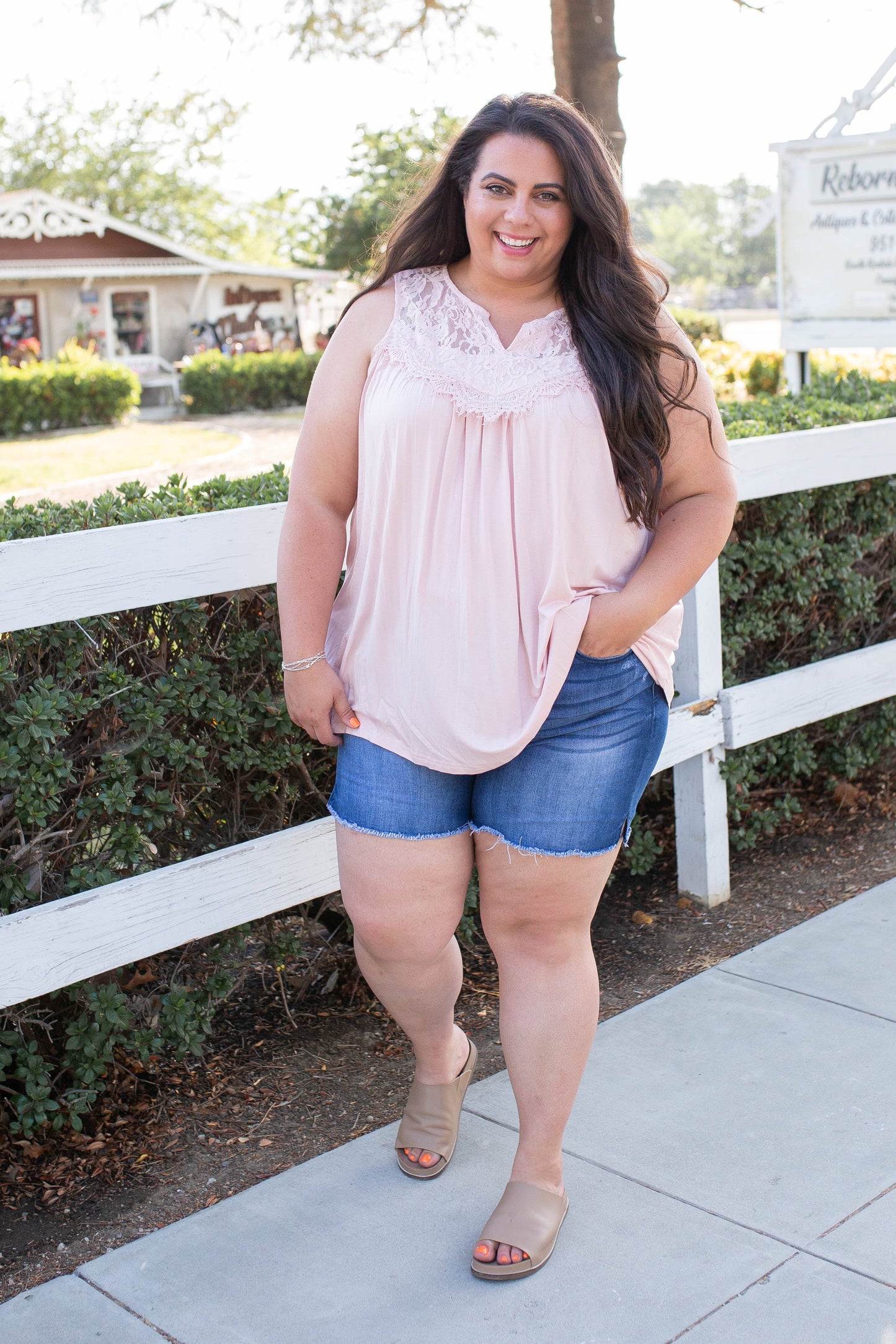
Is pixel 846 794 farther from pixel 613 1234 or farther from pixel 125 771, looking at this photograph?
pixel 125 771

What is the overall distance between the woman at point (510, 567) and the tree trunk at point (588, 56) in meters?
4.50

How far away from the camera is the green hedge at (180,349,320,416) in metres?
30.2

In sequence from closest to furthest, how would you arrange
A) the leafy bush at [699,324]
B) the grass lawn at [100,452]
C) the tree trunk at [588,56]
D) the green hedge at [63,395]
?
the tree trunk at [588,56] < the grass lawn at [100,452] < the green hedge at [63,395] < the leafy bush at [699,324]

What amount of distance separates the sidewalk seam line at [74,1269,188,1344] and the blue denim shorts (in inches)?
35.3

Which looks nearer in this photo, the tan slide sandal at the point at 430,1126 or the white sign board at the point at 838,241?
the tan slide sandal at the point at 430,1126

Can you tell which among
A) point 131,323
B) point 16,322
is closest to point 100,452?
point 16,322

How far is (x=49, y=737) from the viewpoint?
8.55 feet

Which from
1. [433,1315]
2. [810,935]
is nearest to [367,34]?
[810,935]

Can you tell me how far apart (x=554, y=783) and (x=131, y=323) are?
34745 mm

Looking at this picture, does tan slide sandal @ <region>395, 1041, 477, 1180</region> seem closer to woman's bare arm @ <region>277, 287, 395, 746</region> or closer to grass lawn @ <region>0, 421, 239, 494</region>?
woman's bare arm @ <region>277, 287, 395, 746</region>

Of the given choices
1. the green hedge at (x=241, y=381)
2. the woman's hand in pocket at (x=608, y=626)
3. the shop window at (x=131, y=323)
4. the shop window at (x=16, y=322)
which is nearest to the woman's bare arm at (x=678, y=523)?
the woman's hand in pocket at (x=608, y=626)

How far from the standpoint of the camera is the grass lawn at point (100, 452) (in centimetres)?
1773

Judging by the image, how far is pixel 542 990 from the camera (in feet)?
7.81

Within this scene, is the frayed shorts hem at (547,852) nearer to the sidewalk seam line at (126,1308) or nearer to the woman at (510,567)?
the woman at (510,567)
